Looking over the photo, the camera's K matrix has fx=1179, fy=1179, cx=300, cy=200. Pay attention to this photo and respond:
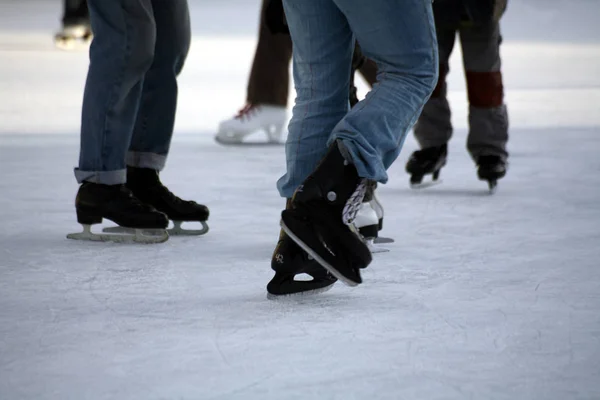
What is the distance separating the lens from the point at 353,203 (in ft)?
5.21

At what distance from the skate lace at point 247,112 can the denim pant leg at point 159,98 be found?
175 cm

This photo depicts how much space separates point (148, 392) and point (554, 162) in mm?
2365

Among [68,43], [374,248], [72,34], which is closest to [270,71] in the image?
[374,248]

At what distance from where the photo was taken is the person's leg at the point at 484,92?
2938mm

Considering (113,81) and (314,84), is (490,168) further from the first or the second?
(314,84)

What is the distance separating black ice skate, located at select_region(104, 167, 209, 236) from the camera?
227cm

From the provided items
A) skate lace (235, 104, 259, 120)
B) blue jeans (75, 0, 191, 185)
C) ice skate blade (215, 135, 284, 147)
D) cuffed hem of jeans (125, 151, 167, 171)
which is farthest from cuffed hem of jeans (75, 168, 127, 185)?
skate lace (235, 104, 259, 120)

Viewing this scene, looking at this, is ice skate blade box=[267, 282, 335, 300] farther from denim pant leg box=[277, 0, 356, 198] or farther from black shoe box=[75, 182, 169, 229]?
black shoe box=[75, 182, 169, 229]

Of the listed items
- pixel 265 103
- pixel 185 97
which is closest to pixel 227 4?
pixel 185 97

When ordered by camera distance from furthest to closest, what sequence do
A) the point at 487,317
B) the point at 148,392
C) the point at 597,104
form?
the point at 597,104 < the point at 487,317 < the point at 148,392

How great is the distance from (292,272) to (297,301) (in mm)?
50

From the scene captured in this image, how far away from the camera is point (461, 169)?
3.34 metres

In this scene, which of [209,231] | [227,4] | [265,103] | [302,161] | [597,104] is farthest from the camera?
[227,4]

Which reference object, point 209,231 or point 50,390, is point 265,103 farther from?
point 50,390
